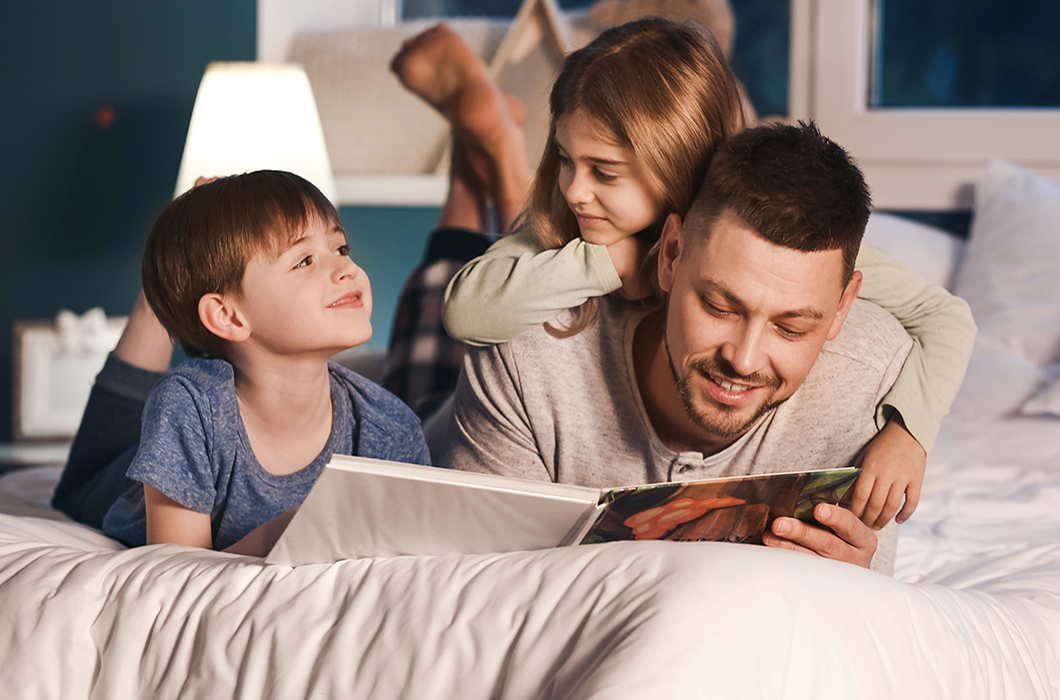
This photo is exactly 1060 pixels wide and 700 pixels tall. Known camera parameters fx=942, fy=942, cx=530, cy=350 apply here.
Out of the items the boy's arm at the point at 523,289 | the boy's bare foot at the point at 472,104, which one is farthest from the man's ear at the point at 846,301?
the boy's bare foot at the point at 472,104

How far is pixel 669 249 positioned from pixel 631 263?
0.07m

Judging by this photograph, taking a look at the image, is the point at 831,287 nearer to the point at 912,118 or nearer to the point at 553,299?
the point at 553,299

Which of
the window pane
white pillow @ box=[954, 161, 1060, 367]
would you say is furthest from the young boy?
the window pane

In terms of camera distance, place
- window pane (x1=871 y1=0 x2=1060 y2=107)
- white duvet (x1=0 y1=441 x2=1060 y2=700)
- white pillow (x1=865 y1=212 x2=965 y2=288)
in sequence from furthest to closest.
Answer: window pane (x1=871 y1=0 x2=1060 y2=107), white pillow (x1=865 y1=212 x2=965 y2=288), white duvet (x1=0 y1=441 x2=1060 y2=700)

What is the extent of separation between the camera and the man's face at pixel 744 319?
950mm

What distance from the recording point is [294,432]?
3.93 feet

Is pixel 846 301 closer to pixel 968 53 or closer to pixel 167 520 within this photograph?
pixel 167 520

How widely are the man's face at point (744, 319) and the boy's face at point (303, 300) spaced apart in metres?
0.39

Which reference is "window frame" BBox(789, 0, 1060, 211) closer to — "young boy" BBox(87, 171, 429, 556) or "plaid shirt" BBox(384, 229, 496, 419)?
"plaid shirt" BBox(384, 229, 496, 419)

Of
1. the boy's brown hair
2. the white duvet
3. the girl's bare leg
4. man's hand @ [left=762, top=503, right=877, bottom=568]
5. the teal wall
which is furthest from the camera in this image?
the teal wall

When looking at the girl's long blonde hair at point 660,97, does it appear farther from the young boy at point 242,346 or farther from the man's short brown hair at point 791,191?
the young boy at point 242,346

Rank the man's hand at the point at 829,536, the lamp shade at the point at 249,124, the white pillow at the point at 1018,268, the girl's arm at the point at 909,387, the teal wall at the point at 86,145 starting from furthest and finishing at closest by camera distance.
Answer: the teal wall at the point at 86,145 < the lamp shade at the point at 249,124 < the white pillow at the point at 1018,268 < the girl's arm at the point at 909,387 < the man's hand at the point at 829,536

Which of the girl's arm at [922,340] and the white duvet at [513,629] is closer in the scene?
the white duvet at [513,629]

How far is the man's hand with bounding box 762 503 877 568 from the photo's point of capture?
896 mm
